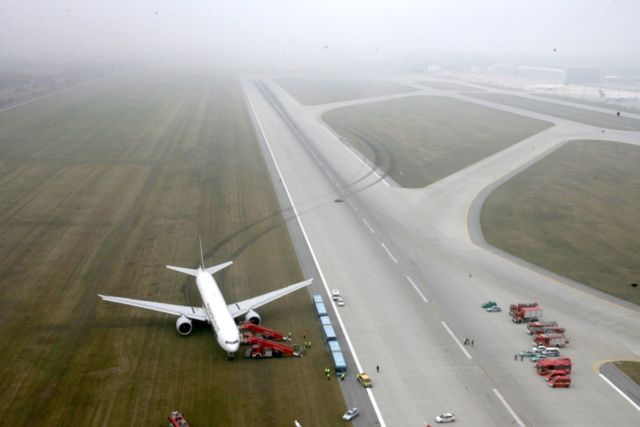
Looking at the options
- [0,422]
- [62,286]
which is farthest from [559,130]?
[0,422]

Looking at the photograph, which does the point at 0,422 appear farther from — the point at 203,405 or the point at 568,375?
the point at 568,375

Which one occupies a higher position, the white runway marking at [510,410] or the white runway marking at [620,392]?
the white runway marking at [510,410]

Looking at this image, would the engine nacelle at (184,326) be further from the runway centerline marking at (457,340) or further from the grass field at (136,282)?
the runway centerline marking at (457,340)

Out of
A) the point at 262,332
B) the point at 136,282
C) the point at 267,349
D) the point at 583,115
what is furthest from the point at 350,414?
the point at 583,115

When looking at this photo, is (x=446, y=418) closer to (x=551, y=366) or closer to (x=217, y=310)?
(x=551, y=366)

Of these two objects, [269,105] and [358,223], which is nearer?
[358,223]

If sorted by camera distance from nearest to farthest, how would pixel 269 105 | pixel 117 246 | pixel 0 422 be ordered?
pixel 0 422
pixel 117 246
pixel 269 105

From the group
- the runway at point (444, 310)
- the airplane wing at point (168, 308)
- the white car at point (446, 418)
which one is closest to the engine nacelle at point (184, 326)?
the airplane wing at point (168, 308)
